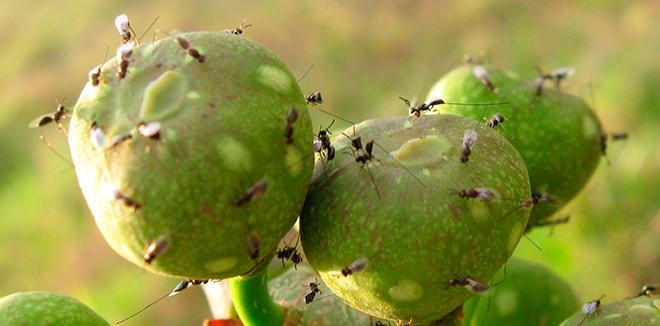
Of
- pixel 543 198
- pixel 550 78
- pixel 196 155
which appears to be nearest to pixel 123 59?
pixel 196 155

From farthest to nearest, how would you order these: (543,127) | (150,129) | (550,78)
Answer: (550,78)
(543,127)
(150,129)

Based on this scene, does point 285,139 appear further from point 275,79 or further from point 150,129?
point 150,129

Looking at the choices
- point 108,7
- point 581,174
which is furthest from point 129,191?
point 108,7

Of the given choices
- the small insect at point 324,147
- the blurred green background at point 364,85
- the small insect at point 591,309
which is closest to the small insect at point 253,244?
the small insect at point 324,147

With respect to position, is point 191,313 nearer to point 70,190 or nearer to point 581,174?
point 70,190

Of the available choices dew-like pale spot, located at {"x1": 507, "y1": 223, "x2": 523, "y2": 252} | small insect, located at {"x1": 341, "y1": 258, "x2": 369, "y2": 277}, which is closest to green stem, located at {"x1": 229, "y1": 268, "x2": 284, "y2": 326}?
small insect, located at {"x1": 341, "y1": 258, "x2": 369, "y2": 277}

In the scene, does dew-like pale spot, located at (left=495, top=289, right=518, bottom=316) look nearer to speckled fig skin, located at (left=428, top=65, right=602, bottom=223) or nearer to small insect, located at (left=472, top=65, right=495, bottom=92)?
speckled fig skin, located at (left=428, top=65, right=602, bottom=223)
